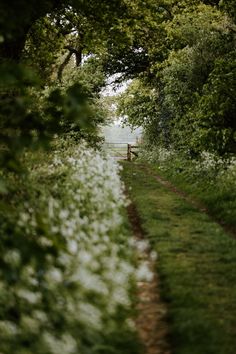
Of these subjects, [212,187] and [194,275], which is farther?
[212,187]

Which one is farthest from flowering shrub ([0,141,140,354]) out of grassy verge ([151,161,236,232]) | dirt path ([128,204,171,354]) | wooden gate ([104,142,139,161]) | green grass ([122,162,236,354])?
wooden gate ([104,142,139,161])

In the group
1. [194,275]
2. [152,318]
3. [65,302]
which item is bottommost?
[152,318]

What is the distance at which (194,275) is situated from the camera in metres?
8.24

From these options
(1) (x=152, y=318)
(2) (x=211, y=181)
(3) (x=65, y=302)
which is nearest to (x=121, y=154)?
(2) (x=211, y=181)

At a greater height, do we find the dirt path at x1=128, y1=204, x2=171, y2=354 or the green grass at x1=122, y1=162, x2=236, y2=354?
the green grass at x1=122, y1=162, x2=236, y2=354

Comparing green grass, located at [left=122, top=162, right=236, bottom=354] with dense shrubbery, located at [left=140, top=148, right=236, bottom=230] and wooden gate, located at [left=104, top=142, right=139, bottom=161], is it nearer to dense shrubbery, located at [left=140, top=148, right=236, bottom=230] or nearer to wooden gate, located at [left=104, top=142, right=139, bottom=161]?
dense shrubbery, located at [left=140, top=148, right=236, bottom=230]

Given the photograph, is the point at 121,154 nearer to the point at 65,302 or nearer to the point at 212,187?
the point at 212,187

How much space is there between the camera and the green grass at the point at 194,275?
20.0 feet

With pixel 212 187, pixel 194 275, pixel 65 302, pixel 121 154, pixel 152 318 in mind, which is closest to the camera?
pixel 65 302

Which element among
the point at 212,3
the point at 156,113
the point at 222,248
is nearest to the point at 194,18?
the point at 212,3

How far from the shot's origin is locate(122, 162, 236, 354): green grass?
6090 mm

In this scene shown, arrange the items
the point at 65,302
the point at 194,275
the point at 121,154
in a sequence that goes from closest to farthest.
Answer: the point at 65,302
the point at 194,275
the point at 121,154

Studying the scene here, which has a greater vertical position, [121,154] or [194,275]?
[194,275]

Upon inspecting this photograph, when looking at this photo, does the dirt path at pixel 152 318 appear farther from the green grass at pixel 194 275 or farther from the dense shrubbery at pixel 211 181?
the dense shrubbery at pixel 211 181
